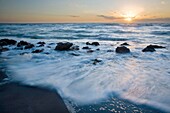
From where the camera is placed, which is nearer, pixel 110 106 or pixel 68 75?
pixel 110 106

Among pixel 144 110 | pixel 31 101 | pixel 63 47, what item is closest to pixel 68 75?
pixel 31 101

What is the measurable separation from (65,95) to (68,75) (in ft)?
5.34

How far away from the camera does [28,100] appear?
356 cm

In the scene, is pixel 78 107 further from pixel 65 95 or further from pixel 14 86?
pixel 14 86

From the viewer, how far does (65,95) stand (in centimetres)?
398

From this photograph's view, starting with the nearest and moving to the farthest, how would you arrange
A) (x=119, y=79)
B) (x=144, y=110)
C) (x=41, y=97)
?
(x=144, y=110), (x=41, y=97), (x=119, y=79)

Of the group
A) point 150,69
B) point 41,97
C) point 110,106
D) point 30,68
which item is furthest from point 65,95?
point 150,69

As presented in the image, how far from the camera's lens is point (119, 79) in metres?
5.16

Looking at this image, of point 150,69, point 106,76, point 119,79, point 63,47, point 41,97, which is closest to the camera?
point 41,97

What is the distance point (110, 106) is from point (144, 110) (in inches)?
26.9

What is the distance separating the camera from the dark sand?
3.18m

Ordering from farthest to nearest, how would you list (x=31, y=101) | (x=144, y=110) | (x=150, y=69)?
(x=150, y=69)
(x=31, y=101)
(x=144, y=110)

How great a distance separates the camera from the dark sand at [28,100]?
3.18 metres

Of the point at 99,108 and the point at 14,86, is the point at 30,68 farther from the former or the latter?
the point at 99,108
